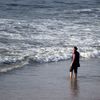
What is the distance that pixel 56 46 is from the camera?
22.7 meters

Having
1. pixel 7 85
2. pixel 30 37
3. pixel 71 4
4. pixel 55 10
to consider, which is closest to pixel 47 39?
pixel 30 37

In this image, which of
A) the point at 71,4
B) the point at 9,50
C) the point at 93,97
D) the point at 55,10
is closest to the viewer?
the point at 93,97

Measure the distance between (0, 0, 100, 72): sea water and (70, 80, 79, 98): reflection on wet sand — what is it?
9.15 ft

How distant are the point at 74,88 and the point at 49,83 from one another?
94cm

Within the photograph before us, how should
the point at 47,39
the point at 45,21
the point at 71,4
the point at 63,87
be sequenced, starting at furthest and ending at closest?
1. the point at 71,4
2. the point at 45,21
3. the point at 47,39
4. the point at 63,87

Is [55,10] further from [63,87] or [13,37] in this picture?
[63,87]

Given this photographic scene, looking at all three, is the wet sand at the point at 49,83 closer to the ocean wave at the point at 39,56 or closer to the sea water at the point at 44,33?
the ocean wave at the point at 39,56

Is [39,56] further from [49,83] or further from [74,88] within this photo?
[74,88]

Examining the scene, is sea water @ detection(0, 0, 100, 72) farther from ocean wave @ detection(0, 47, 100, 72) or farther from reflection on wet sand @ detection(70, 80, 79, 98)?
reflection on wet sand @ detection(70, 80, 79, 98)

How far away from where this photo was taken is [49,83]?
577 inches

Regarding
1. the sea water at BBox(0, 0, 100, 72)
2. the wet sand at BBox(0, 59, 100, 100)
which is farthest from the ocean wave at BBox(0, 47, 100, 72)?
the wet sand at BBox(0, 59, 100, 100)

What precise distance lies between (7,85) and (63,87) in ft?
5.33

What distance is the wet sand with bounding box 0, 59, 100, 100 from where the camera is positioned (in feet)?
42.6

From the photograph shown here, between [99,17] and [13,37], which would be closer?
[13,37]
